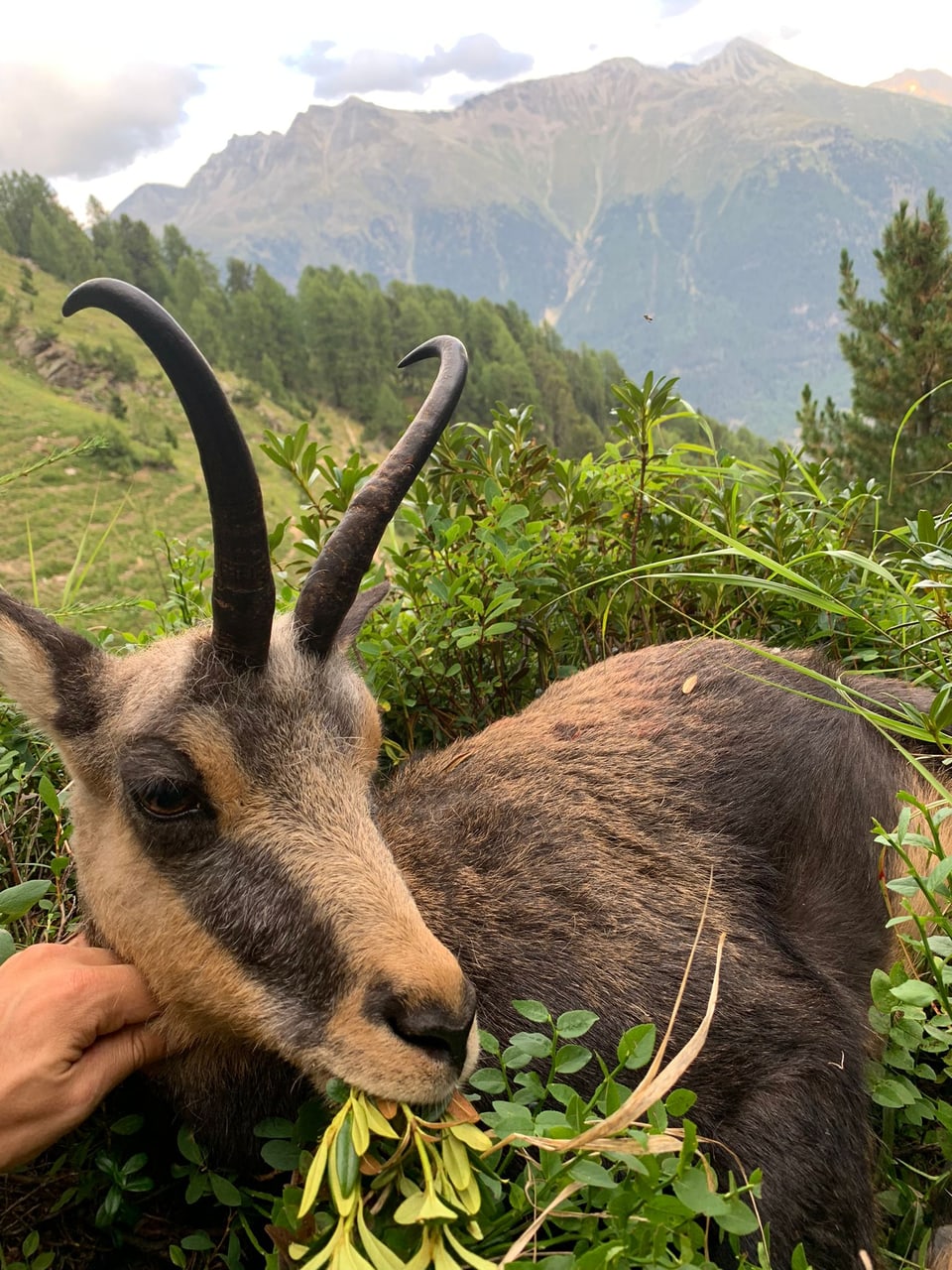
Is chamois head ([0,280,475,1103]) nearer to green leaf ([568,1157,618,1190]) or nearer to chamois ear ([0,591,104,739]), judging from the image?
chamois ear ([0,591,104,739])

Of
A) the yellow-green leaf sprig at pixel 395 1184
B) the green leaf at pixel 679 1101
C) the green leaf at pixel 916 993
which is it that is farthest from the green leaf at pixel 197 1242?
the green leaf at pixel 916 993

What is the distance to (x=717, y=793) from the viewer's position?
4.05 meters

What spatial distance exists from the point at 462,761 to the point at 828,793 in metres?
1.91

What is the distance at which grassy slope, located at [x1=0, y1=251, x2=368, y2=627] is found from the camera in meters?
40.4

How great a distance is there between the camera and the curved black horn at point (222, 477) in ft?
8.50

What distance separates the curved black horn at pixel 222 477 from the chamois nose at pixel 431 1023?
1297 millimetres

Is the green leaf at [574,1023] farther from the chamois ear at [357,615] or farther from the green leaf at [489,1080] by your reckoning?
the chamois ear at [357,615]

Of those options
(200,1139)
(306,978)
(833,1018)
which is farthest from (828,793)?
(200,1139)

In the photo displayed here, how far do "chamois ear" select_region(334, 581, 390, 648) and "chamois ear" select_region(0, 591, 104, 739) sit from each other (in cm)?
101

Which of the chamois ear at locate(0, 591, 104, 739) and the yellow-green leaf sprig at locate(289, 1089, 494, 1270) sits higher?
the chamois ear at locate(0, 591, 104, 739)

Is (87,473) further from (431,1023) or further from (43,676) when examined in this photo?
(431,1023)

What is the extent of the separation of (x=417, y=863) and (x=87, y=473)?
62.1m

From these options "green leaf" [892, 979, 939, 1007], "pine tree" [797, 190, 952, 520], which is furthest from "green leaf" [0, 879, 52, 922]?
"pine tree" [797, 190, 952, 520]

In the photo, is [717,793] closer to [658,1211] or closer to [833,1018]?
[833,1018]
